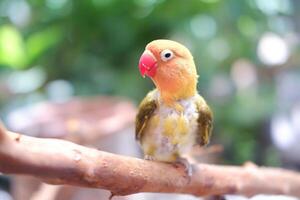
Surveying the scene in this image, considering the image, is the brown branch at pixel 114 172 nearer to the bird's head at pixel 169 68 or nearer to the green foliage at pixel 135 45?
the bird's head at pixel 169 68

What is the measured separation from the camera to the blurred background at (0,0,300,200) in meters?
1.50

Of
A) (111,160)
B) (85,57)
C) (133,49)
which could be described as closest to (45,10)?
(85,57)

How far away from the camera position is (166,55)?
2.10 feet

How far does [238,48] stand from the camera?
5.05 feet

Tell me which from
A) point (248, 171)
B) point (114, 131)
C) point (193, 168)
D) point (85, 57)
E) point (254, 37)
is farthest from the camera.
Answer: point (85, 57)

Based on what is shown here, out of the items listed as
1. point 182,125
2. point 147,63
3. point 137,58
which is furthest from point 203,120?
point 137,58

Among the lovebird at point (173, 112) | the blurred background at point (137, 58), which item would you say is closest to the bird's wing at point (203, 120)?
the lovebird at point (173, 112)

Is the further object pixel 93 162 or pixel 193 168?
pixel 193 168

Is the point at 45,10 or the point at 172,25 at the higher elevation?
the point at 45,10

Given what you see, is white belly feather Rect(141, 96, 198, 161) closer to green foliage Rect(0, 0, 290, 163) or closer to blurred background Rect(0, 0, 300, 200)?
blurred background Rect(0, 0, 300, 200)

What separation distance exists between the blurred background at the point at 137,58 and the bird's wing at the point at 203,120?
63 centimetres

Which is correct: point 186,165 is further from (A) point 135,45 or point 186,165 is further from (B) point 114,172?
(A) point 135,45

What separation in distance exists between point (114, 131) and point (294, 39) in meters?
0.71

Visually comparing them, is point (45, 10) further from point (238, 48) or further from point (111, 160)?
point (111, 160)
